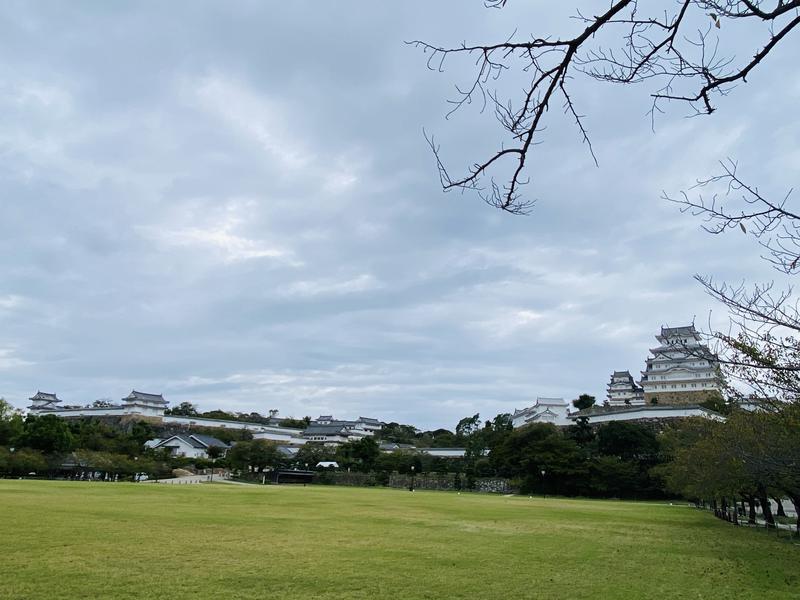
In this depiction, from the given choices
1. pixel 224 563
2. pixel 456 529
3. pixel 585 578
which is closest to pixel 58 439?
pixel 456 529

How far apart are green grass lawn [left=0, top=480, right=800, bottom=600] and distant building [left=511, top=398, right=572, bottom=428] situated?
58.8m

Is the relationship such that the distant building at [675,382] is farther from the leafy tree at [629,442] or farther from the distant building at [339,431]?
the distant building at [339,431]

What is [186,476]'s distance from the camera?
58344mm

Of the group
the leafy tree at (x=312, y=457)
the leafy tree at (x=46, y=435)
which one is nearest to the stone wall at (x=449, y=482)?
the leafy tree at (x=312, y=457)

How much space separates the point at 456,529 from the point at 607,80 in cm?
1472

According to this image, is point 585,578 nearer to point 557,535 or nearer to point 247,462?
point 557,535

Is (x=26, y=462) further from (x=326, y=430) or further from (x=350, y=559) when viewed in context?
(x=326, y=430)

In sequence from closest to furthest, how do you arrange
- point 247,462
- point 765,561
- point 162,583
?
1. point 162,583
2. point 765,561
3. point 247,462

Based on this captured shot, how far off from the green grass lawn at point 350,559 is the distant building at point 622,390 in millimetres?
71454

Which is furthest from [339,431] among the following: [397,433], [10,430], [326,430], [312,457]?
[10,430]

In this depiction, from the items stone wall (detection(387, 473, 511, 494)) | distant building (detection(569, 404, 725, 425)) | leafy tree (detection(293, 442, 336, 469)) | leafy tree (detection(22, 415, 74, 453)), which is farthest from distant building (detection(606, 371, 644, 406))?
leafy tree (detection(22, 415, 74, 453))

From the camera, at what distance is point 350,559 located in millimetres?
9906

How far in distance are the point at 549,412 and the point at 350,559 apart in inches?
2738

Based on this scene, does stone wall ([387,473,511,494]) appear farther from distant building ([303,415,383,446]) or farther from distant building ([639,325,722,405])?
distant building ([303,415,383,446])
